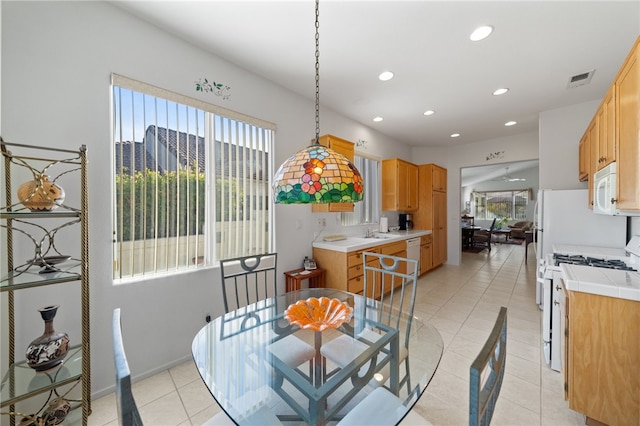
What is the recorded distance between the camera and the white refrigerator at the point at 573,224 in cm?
286

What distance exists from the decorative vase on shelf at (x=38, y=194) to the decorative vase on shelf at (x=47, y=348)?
1.89ft

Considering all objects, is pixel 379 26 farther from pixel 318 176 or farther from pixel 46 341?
pixel 46 341

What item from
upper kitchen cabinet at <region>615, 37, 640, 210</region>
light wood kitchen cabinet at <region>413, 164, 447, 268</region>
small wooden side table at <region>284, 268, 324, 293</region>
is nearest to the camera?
upper kitchen cabinet at <region>615, 37, 640, 210</region>

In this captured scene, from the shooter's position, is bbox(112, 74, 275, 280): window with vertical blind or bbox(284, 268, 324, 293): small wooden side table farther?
bbox(284, 268, 324, 293): small wooden side table

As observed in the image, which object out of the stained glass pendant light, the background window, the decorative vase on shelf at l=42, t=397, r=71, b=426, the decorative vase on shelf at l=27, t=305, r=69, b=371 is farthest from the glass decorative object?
the background window

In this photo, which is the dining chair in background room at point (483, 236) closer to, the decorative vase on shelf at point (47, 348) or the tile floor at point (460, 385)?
the tile floor at point (460, 385)

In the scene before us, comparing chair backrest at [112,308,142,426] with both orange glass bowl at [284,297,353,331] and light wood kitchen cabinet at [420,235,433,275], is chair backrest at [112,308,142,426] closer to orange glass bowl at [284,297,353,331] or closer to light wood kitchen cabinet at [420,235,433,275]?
orange glass bowl at [284,297,353,331]

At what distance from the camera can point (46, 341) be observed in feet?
4.46

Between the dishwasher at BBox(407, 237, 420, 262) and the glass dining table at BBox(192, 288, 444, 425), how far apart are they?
2.68 m

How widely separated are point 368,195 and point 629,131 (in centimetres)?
316

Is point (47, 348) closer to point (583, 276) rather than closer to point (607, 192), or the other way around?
point (583, 276)

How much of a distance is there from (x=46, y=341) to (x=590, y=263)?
398 centimetres

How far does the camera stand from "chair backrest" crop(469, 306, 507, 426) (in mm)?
628

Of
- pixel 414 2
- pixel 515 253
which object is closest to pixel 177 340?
pixel 414 2
